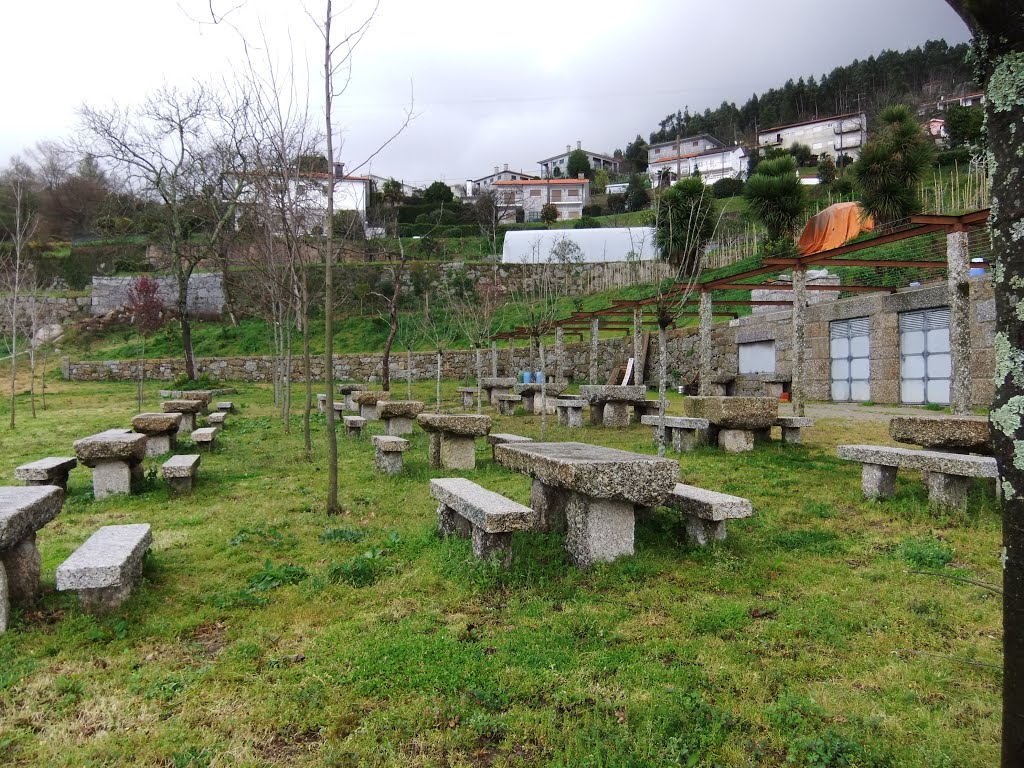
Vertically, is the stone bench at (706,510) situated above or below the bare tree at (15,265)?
below

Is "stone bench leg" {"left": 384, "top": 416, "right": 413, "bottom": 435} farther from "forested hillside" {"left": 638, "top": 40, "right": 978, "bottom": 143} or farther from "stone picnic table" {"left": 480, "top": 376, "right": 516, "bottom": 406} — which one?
"forested hillside" {"left": 638, "top": 40, "right": 978, "bottom": 143}

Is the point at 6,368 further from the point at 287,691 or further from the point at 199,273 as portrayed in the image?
the point at 287,691

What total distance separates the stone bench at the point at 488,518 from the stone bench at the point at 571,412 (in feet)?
24.2

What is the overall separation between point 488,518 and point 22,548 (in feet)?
8.20

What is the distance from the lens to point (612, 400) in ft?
39.1

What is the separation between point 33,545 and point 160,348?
24822mm

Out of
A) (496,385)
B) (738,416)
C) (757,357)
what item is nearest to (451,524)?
(738,416)

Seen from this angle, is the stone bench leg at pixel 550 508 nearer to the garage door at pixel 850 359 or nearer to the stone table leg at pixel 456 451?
the stone table leg at pixel 456 451

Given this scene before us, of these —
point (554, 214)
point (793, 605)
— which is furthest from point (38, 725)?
point (554, 214)

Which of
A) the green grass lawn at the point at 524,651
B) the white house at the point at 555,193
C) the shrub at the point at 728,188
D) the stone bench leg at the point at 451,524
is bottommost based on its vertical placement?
the green grass lawn at the point at 524,651

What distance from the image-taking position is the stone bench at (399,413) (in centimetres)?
998

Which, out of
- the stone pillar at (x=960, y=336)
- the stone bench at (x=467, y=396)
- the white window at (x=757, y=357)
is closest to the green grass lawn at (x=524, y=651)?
the stone pillar at (x=960, y=336)

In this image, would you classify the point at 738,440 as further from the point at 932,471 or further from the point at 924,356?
the point at 924,356

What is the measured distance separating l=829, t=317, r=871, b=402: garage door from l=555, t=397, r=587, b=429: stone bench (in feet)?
21.5
